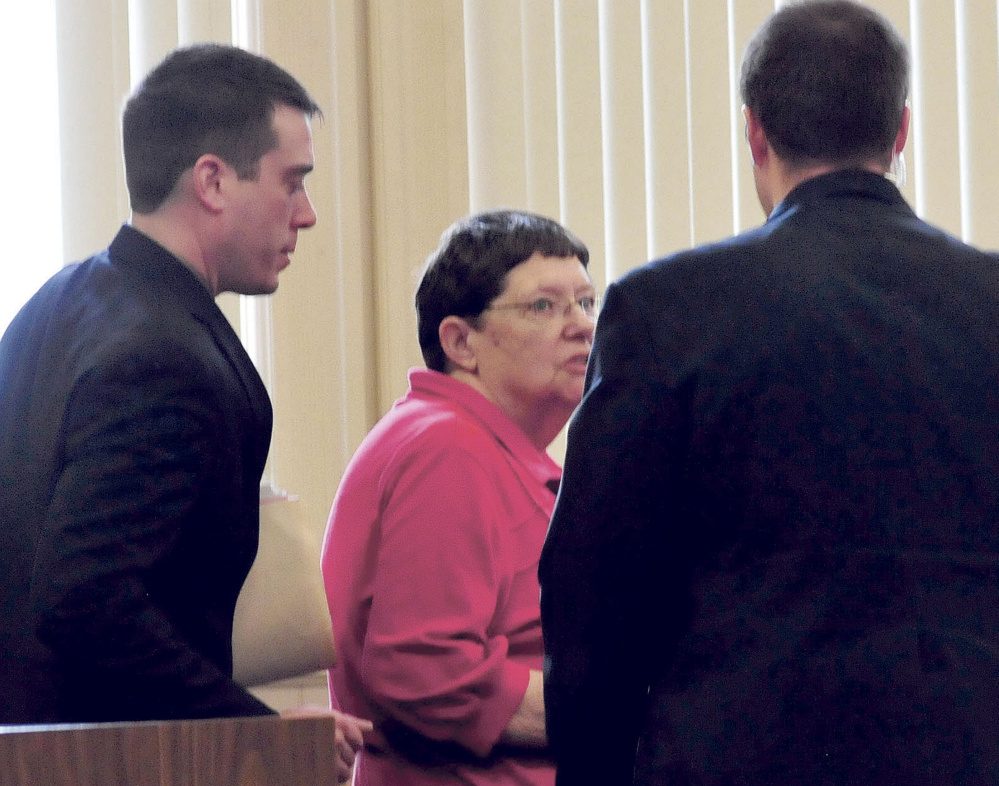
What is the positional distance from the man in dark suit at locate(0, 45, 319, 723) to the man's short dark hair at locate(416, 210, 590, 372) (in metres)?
0.31

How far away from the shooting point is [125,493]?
4.76 feet

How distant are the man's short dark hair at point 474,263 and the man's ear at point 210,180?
42 cm

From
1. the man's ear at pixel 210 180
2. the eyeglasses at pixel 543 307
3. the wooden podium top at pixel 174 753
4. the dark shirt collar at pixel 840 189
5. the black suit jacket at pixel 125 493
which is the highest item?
the man's ear at pixel 210 180

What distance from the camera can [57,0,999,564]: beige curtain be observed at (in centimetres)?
290

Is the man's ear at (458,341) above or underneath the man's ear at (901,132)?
underneath

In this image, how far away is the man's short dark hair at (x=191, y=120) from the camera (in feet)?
5.69

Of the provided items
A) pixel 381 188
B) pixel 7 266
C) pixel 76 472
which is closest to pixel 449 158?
pixel 381 188

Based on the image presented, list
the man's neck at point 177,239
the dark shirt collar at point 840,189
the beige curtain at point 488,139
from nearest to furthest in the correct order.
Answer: the dark shirt collar at point 840,189 < the man's neck at point 177,239 < the beige curtain at point 488,139

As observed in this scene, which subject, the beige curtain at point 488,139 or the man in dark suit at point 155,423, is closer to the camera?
the man in dark suit at point 155,423

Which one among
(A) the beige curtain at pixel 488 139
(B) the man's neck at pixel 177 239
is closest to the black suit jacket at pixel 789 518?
(B) the man's neck at pixel 177 239

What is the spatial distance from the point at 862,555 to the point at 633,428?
0.22 meters

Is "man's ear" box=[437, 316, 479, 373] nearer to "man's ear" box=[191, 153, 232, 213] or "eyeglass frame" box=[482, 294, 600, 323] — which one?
"eyeglass frame" box=[482, 294, 600, 323]

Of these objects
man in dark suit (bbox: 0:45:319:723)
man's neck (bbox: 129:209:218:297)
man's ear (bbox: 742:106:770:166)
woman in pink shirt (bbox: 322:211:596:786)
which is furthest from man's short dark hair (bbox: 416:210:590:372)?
man's ear (bbox: 742:106:770:166)

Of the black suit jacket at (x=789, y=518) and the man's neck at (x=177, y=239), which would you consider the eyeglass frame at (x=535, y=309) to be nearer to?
the man's neck at (x=177, y=239)
